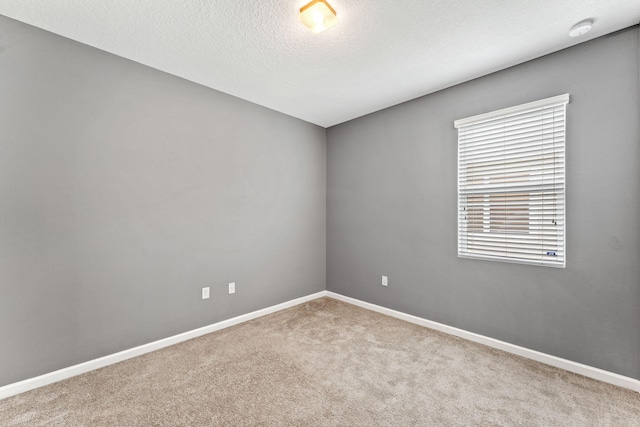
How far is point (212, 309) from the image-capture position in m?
2.90

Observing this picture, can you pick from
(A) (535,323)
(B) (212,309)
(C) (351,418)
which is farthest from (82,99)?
(A) (535,323)

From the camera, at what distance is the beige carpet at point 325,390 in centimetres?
166

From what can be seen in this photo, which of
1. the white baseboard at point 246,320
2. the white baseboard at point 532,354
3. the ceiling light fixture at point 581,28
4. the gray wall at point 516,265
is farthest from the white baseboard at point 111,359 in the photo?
the ceiling light fixture at point 581,28

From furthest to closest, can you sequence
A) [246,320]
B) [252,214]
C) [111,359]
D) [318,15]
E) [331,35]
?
[252,214] < [246,320] < [111,359] < [331,35] < [318,15]

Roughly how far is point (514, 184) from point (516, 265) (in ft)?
2.39

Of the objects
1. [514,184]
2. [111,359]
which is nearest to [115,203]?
[111,359]

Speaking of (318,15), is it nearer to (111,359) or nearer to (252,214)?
(252,214)

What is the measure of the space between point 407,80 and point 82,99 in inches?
112

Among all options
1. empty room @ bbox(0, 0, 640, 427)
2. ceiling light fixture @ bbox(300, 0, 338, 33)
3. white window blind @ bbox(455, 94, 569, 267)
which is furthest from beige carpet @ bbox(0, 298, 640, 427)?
ceiling light fixture @ bbox(300, 0, 338, 33)

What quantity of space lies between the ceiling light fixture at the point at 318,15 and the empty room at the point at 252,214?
1 centimetres

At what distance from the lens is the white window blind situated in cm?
224

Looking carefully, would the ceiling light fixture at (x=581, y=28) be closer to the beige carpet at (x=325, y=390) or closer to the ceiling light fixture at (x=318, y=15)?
the ceiling light fixture at (x=318, y=15)

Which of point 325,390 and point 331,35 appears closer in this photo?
point 325,390

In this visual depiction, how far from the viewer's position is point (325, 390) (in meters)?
1.92
